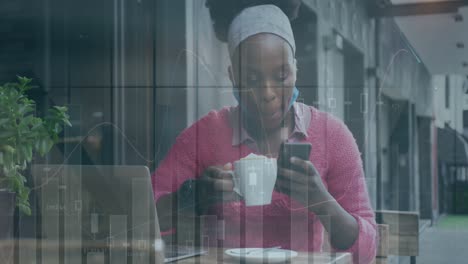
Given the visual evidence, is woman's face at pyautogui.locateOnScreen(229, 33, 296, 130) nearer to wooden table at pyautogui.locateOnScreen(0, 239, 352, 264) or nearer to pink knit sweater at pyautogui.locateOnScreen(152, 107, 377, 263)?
pink knit sweater at pyautogui.locateOnScreen(152, 107, 377, 263)

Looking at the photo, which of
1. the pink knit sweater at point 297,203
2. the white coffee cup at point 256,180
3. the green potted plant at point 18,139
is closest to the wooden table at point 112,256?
the green potted plant at point 18,139

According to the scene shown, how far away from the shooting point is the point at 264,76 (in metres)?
2.99

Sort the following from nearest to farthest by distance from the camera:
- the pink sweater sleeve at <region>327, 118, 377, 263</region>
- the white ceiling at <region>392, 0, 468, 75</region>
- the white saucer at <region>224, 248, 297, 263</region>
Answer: the white saucer at <region>224, 248, 297, 263</region>
the white ceiling at <region>392, 0, 468, 75</region>
the pink sweater sleeve at <region>327, 118, 377, 263</region>

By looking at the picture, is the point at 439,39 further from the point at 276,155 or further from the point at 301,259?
the point at 301,259

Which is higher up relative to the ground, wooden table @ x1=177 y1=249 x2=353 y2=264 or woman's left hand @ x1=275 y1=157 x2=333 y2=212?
woman's left hand @ x1=275 y1=157 x2=333 y2=212

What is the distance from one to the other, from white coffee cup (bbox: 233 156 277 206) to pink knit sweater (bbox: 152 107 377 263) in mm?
35

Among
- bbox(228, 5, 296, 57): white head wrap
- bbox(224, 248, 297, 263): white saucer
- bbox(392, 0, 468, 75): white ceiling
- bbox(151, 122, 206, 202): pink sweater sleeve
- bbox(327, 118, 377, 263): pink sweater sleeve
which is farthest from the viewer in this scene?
bbox(151, 122, 206, 202): pink sweater sleeve

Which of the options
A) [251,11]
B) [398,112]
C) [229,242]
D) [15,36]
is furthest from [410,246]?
[15,36]

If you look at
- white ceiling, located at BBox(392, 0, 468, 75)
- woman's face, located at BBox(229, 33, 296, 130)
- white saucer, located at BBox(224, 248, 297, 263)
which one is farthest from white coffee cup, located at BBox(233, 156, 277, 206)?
white ceiling, located at BBox(392, 0, 468, 75)

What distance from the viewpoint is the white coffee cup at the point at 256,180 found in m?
2.80

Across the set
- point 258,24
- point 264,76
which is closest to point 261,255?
point 264,76

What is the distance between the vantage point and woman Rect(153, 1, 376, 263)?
289 centimetres

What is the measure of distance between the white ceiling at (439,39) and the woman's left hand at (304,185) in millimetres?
633

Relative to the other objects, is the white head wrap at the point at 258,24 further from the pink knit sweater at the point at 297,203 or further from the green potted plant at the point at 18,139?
the green potted plant at the point at 18,139
